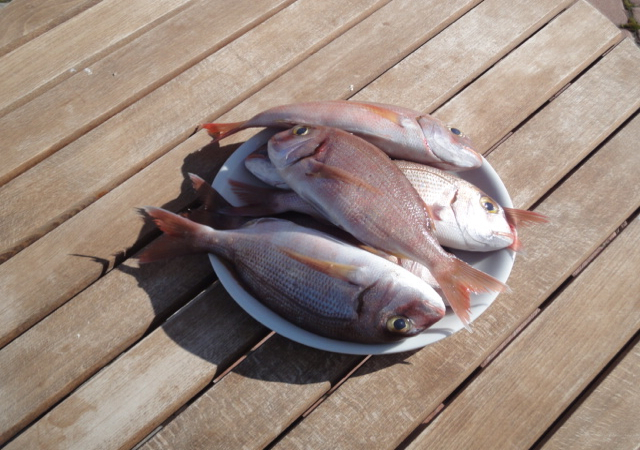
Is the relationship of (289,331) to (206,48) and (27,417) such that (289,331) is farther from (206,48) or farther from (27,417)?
(206,48)

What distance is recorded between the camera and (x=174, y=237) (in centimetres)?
141

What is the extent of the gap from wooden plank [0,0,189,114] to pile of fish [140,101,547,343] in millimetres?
872

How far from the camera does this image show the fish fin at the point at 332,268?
50.1 inches

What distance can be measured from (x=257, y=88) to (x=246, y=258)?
0.79m

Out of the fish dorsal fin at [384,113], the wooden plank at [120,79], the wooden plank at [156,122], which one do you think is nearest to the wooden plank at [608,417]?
the fish dorsal fin at [384,113]

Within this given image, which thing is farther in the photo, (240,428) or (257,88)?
(257,88)

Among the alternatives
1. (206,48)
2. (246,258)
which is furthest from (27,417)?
(206,48)

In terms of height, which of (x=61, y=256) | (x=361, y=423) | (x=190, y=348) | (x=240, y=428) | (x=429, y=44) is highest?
(x=61, y=256)

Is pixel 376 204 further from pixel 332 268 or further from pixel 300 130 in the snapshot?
pixel 300 130

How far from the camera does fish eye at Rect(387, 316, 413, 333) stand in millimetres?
1240

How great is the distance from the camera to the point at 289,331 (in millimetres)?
1301

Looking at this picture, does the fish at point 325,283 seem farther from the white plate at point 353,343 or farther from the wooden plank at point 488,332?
the wooden plank at point 488,332

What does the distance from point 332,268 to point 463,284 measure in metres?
0.31

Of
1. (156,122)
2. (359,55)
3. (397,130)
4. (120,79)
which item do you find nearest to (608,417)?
(397,130)
